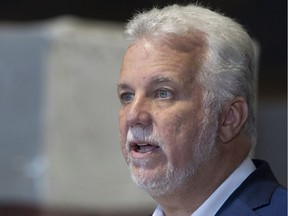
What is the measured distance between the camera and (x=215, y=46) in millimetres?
3014

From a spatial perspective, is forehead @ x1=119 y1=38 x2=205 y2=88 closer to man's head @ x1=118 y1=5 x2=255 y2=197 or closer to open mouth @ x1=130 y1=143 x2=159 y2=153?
man's head @ x1=118 y1=5 x2=255 y2=197

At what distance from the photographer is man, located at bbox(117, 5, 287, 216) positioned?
297cm

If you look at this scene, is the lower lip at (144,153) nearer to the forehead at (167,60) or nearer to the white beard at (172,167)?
the white beard at (172,167)

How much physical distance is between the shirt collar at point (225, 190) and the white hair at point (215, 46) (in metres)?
0.20

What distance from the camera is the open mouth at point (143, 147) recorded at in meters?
2.98

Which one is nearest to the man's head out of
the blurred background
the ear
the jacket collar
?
the ear

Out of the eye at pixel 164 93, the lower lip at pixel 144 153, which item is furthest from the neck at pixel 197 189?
the eye at pixel 164 93

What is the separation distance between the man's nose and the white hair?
0.18 metres

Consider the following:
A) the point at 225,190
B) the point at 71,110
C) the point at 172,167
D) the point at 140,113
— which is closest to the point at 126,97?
the point at 140,113

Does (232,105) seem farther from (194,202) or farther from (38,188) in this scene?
(38,188)

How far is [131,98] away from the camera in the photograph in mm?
3080

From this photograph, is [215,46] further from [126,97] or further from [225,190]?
[225,190]

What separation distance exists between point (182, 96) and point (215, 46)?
185 mm

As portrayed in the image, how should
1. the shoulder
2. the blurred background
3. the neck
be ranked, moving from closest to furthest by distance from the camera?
the shoulder, the neck, the blurred background
